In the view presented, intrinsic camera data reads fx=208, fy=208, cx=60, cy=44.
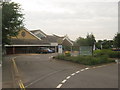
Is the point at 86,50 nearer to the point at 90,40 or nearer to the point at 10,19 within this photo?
the point at 10,19

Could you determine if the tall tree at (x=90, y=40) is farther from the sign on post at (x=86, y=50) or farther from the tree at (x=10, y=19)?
the tree at (x=10, y=19)

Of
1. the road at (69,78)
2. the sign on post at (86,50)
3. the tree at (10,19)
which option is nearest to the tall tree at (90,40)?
the sign on post at (86,50)

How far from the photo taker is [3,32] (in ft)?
66.9

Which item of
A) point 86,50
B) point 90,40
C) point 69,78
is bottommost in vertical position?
point 69,78

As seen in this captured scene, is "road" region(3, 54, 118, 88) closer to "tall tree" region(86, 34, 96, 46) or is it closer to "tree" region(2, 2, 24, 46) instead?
"tree" region(2, 2, 24, 46)

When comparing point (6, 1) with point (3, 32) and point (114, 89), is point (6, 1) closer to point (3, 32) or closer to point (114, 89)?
point (3, 32)

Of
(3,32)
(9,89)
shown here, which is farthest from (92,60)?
(9,89)

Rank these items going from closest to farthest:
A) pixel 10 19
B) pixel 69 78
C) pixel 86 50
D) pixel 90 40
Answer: pixel 69 78
pixel 10 19
pixel 86 50
pixel 90 40

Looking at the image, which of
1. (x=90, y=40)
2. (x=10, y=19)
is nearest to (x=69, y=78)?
(x=10, y=19)

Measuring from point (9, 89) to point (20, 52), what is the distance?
41.3 metres

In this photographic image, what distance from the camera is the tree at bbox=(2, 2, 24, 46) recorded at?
19995 millimetres

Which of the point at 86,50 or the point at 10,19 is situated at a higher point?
the point at 10,19

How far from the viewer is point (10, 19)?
69.4 feet

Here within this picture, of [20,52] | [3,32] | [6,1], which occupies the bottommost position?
[20,52]
